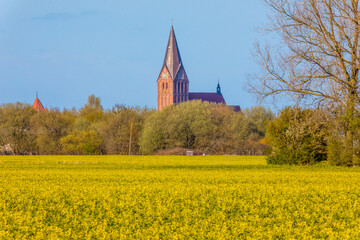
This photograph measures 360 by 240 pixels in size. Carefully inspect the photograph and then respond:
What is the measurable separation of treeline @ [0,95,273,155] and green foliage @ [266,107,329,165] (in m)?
43.7

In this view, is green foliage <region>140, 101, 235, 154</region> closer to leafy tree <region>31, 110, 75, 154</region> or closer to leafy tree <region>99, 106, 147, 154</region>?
leafy tree <region>99, 106, 147, 154</region>

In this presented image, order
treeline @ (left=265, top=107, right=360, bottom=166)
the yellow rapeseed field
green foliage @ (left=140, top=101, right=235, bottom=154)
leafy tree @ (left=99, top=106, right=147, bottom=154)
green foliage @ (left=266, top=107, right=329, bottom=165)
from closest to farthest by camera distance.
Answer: the yellow rapeseed field < treeline @ (left=265, top=107, right=360, bottom=166) < green foliage @ (left=266, top=107, right=329, bottom=165) < green foliage @ (left=140, top=101, right=235, bottom=154) < leafy tree @ (left=99, top=106, right=147, bottom=154)

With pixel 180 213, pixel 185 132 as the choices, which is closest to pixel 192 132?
pixel 185 132

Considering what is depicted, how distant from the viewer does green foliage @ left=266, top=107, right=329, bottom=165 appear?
121 feet

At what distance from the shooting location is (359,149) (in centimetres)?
3534

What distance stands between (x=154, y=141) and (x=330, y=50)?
5440 cm

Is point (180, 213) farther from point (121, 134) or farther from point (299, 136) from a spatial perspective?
point (121, 134)

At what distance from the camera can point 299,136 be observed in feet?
123

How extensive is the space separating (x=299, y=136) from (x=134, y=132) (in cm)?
5815

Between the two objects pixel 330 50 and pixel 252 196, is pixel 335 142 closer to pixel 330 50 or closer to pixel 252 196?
pixel 330 50

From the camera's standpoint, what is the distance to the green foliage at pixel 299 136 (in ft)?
121

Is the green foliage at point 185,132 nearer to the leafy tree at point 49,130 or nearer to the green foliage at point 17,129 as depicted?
the leafy tree at point 49,130

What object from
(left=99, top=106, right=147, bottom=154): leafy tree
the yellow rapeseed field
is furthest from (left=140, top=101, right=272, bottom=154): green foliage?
the yellow rapeseed field

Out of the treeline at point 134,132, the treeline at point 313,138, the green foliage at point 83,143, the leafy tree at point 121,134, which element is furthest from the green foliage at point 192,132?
the treeline at point 313,138
